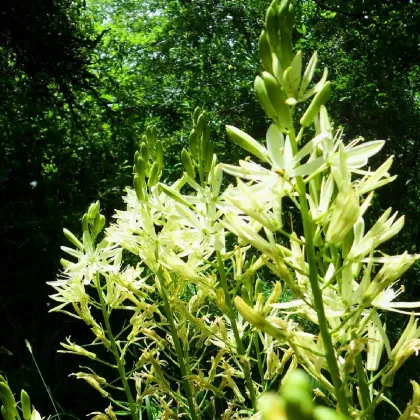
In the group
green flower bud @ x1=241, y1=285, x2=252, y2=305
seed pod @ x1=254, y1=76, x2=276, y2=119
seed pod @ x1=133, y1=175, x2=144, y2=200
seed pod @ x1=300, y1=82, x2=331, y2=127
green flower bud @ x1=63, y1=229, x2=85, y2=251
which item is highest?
seed pod @ x1=254, y1=76, x2=276, y2=119

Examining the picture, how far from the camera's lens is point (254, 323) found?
896 mm

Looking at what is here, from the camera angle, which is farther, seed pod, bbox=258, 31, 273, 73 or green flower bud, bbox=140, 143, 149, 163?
green flower bud, bbox=140, 143, 149, 163

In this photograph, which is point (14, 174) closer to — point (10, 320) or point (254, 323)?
point (10, 320)

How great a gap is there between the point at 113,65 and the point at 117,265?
6610 millimetres

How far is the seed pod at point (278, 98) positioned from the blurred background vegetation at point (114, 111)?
108 inches

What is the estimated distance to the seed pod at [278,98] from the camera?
0.89 metres

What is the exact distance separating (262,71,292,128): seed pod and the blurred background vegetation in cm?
275

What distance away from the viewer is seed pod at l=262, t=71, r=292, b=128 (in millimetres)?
889

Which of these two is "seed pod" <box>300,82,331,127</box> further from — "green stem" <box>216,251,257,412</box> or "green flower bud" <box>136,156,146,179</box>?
"green flower bud" <box>136,156,146,179</box>

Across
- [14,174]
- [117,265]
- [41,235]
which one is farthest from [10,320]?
[117,265]

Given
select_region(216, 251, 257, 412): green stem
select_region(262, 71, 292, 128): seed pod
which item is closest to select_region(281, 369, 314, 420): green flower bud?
select_region(262, 71, 292, 128): seed pod

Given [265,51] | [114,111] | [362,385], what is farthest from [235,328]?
[114,111]

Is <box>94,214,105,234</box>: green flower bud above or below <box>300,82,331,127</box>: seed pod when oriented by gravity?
below

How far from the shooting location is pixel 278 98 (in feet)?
2.96
